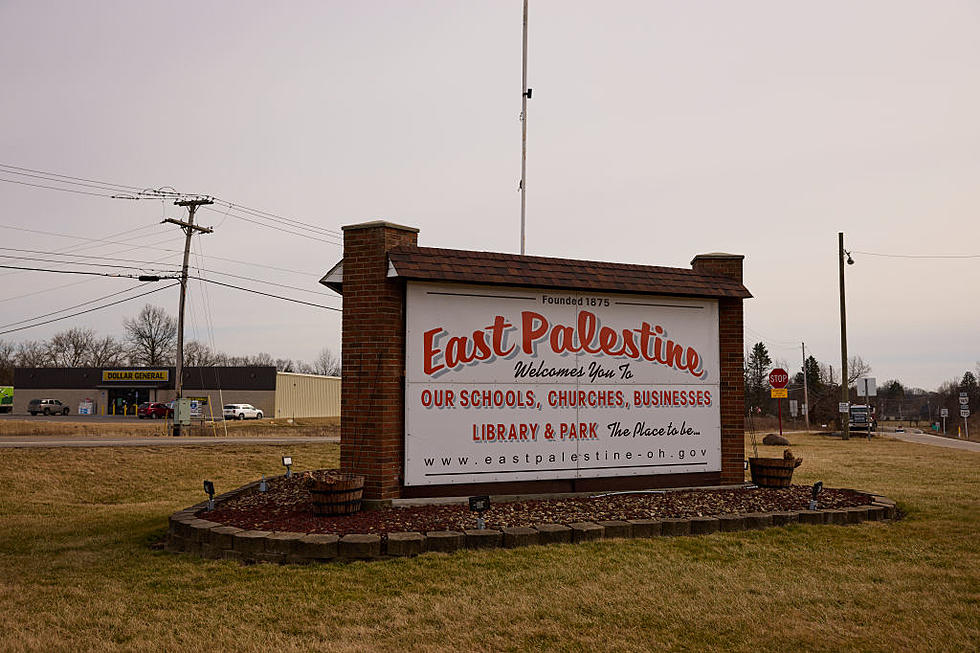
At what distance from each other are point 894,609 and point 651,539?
2.74 metres

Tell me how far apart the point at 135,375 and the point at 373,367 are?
5885cm

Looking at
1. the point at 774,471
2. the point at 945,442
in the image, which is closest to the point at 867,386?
the point at 945,442

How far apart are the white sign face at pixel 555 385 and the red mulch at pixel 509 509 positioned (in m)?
0.55

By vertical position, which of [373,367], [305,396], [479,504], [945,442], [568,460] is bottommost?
[945,442]

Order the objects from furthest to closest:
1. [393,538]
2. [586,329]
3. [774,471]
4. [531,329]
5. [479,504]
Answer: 1. [774,471]
2. [586,329]
3. [531,329]
4. [479,504]
5. [393,538]

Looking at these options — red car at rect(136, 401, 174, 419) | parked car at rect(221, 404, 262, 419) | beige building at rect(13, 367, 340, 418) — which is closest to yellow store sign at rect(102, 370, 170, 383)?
beige building at rect(13, 367, 340, 418)

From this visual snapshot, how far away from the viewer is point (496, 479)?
9.89 m

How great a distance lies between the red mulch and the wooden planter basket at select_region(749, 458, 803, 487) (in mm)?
218

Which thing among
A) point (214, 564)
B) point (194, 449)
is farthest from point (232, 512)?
point (194, 449)

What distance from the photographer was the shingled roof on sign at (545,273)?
962 centimetres

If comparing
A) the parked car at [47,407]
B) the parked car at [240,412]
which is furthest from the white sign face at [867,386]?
the parked car at [47,407]

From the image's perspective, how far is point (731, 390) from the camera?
37.8 ft

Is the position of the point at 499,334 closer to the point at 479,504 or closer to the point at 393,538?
the point at 479,504

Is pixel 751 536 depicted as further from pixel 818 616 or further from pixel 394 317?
pixel 394 317
